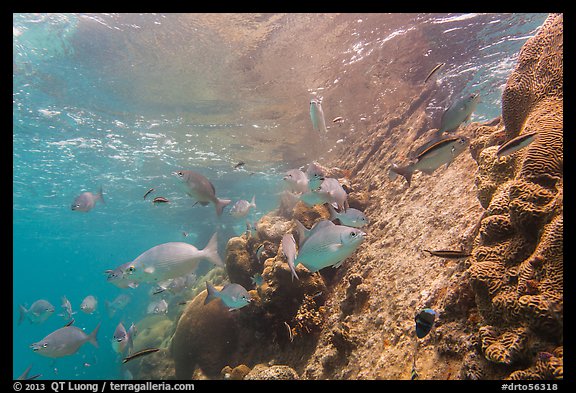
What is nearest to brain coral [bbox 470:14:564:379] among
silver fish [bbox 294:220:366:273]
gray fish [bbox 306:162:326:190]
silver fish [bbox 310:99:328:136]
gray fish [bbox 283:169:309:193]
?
silver fish [bbox 294:220:366:273]

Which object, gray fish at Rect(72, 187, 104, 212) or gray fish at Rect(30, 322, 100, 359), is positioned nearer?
gray fish at Rect(30, 322, 100, 359)

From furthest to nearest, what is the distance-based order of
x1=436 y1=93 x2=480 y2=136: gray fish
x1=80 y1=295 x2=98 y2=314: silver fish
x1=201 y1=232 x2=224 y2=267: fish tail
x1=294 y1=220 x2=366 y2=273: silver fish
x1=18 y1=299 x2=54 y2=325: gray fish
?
x1=80 y1=295 x2=98 y2=314: silver fish → x1=18 y1=299 x2=54 y2=325: gray fish → x1=201 y1=232 x2=224 y2=267: fish tail → x1=436 y1=93 x2=480 y2=136: gray fish → x1=294 y1=220 x2=366 y2=273: silver fish

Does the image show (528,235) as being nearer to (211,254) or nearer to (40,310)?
(211,254)

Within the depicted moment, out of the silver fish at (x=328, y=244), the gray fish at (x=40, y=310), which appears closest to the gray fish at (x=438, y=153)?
the silver fish at (x=328, y=244)

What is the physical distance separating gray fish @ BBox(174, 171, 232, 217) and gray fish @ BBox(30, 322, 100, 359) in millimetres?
3823

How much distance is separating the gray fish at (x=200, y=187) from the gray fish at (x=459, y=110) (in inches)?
151

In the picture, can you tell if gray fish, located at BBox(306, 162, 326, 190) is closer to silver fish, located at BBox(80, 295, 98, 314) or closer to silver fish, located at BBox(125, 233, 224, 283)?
silver fish, located at BBox(125, 233, 224, 283)

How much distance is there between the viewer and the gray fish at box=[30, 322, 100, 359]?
19.0 feet

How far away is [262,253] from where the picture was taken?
725 centimetres

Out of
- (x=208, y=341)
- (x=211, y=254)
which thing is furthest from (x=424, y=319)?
(x=208, y=341)

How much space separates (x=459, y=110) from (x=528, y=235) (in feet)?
7.95

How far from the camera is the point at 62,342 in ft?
19.5

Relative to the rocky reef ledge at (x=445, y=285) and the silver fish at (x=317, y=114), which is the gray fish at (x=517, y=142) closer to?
the rocky reef ledge at (x=445, y=285)

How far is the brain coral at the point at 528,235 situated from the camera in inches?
86.0
